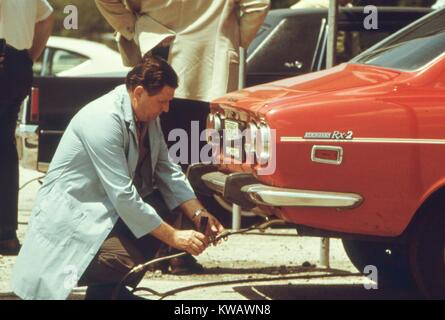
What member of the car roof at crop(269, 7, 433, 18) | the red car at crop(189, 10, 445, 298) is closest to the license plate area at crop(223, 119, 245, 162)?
the red car at crop(189, 10, 445, 298)

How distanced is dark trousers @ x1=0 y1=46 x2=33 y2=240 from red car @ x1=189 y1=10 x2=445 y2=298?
199 centimetres

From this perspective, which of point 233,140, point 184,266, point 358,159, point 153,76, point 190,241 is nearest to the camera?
point 190,241

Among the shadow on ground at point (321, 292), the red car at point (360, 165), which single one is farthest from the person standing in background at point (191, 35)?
the shadow on ground at point (321, 292)

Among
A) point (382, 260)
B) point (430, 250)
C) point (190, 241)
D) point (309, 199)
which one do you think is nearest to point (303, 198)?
point (309, 199)

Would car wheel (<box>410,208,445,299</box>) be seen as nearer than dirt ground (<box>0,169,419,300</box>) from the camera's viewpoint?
Yes

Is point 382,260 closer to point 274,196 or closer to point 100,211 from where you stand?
point 274,196

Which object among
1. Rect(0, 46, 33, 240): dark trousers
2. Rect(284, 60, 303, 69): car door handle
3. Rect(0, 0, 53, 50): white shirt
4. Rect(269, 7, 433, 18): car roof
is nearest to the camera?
Rect(0, 0, 53, 50): white shirt

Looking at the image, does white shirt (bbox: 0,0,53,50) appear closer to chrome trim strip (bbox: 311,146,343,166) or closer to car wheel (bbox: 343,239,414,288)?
car wheel (bbox: 343,239,414,288)

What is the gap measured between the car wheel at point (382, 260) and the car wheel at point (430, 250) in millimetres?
887

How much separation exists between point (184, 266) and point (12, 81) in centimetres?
157

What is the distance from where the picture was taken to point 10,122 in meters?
8.20

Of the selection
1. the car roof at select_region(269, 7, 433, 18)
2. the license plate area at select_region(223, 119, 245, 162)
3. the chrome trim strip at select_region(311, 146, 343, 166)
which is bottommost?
the license plate area at select_region(223, 119, 245, 162)

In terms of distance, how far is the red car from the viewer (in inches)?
251
